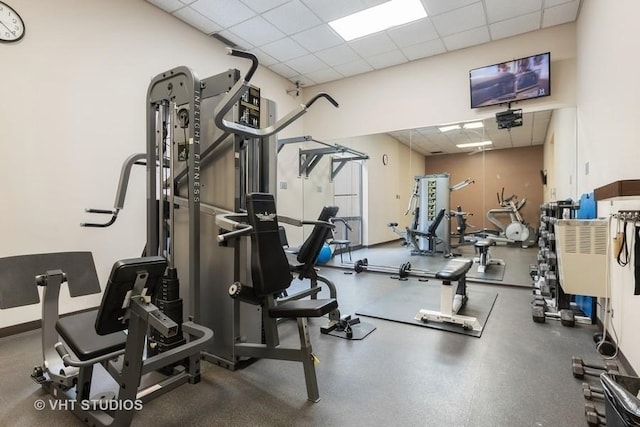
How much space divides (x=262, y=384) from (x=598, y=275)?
9.44ft

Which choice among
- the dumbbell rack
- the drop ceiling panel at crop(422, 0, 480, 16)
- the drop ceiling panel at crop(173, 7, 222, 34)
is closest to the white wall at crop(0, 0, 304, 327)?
the drop ceiling panel at crop(173, 7, 222, 34)

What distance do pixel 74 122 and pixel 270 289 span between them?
9.46 feet

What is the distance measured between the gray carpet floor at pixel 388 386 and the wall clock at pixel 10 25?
8.09ft

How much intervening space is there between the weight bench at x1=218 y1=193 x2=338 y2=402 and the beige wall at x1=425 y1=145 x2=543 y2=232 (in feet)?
15.3

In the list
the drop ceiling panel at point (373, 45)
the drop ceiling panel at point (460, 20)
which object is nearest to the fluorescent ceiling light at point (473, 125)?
the drop ceiling panel at point (460, 20)

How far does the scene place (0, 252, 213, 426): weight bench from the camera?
1411 mm

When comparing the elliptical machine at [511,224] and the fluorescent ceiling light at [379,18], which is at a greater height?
the fluorescent ceiling light at [379,18]

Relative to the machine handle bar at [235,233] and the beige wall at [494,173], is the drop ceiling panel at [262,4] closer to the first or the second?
the machine handle bar at [235,233]

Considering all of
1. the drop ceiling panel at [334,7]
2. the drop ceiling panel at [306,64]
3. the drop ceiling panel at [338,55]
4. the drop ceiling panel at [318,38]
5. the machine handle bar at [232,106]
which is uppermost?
the drop ceiling panel at [306,64]

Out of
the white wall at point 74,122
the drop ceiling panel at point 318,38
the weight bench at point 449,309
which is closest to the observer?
the white wall at point 74,122

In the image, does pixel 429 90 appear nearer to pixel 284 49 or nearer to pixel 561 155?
pixel 561 155

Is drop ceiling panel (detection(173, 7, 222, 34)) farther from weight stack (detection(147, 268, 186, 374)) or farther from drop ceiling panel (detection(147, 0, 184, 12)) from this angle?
weight stack (detection(147, 268, 186, 374))

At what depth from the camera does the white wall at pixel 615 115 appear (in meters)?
2.08

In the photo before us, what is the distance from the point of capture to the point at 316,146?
6598mm
